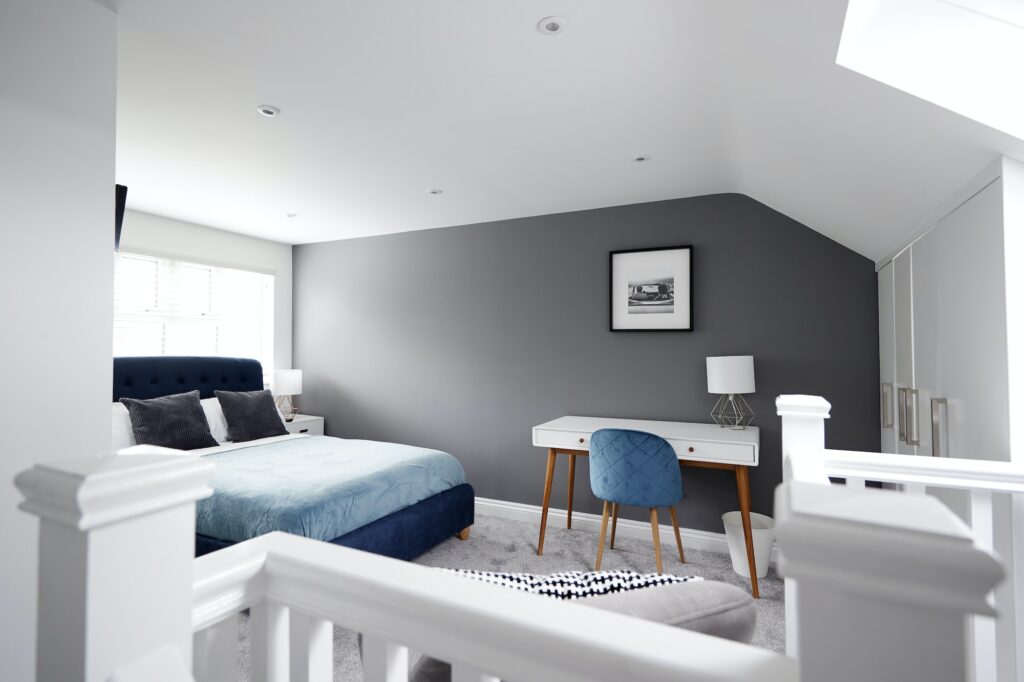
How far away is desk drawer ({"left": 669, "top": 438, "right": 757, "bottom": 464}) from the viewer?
277cm

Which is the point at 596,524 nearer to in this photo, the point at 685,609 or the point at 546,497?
the point at 546,497

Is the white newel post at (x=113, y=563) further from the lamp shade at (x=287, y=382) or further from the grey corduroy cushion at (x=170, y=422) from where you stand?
the lamp shade at (x=287, y=382)

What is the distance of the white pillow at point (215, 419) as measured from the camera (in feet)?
12.4

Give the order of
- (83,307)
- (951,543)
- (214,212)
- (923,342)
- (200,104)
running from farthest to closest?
(214,212) → (200,104) → (923,342) → (83,307) → (951,543)

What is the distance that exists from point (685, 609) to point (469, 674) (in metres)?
0.40

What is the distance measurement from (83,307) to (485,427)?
9.70 ft

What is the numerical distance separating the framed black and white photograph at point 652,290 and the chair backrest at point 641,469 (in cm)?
104

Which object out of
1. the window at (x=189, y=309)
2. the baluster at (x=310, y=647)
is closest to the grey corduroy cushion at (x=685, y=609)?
the baluster at (x=310, y=647)

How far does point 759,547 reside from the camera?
9.52ft

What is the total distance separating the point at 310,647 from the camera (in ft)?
2.21

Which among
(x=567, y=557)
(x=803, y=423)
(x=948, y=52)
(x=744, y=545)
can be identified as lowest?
(x=567, y=557)

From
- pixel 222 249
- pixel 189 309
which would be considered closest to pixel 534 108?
pixel 222 249

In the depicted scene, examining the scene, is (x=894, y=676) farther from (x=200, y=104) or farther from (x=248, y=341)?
(x=248, y=341)

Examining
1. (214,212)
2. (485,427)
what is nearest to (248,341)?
(214,212)
